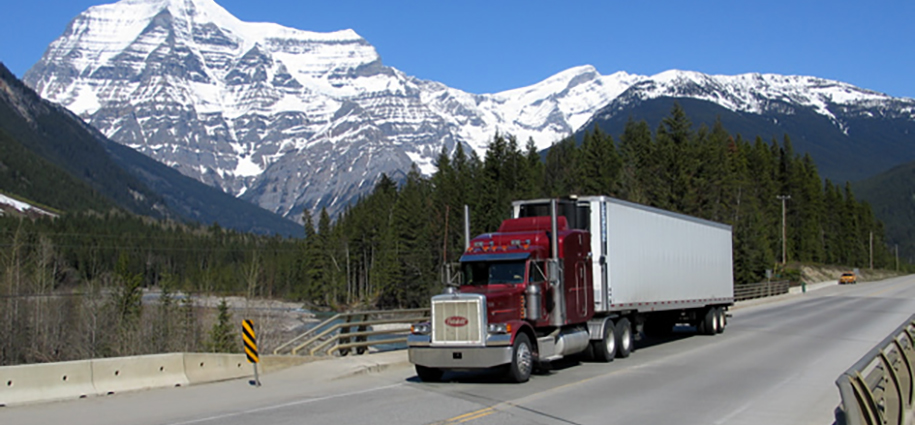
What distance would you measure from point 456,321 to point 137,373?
239 inches

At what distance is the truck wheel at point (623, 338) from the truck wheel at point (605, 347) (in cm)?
42

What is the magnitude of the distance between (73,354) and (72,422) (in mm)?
44203

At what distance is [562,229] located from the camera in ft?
63.7

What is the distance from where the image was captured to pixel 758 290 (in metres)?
61.7

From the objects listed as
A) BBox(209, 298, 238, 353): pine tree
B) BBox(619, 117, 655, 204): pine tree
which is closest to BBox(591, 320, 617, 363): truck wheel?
BBox(209, 298, 238, 353): pine tree

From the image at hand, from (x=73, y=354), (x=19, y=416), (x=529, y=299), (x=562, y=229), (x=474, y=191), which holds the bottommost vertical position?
(x=73, y=354)

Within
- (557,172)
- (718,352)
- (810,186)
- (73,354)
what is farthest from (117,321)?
(810,186)

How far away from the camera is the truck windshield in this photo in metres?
17.9

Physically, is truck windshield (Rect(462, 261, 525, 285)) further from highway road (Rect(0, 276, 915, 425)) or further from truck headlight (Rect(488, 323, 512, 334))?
highway road (Rect(0, 276, 915, 425))

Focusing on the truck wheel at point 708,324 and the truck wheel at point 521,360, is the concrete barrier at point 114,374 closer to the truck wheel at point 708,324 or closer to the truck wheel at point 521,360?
the truck wheel at point 521,360

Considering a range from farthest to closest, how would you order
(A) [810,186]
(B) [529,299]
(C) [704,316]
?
1. (A) [810,186]
2. (C) [704,316]
3. (B) [529,299]

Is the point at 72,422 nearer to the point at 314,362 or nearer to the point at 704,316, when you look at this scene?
the point at 314,362

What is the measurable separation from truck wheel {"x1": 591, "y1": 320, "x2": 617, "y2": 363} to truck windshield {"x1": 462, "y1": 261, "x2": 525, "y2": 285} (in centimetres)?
354

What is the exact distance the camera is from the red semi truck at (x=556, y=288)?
16500 mm
